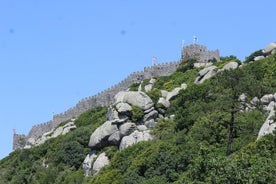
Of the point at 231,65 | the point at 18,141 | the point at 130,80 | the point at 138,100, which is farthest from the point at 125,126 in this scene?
the point at 18,141

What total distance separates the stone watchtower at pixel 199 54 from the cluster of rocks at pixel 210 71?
8.41 m

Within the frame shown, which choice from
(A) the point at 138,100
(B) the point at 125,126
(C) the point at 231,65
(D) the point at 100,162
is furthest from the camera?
(C) the point at 231,65

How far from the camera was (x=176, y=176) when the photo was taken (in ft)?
147

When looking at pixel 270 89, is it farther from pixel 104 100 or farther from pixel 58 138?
pixel 104 100

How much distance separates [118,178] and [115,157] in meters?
3.60

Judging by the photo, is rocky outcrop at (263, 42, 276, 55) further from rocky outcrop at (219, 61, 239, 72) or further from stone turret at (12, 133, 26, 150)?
stone turret at (12, 133, 26, 150)

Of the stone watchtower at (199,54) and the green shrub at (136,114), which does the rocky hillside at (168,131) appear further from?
the stone watchtower at (199,54)

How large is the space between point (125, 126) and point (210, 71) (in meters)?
10.0

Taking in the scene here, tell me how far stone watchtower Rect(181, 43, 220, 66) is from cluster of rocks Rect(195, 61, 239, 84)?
27.6 feet

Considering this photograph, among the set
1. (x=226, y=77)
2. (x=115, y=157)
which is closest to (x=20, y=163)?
(x=115, y=157)

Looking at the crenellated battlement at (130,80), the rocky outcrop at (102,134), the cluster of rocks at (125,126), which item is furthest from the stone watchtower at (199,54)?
the rocky outcrop at (102,134)

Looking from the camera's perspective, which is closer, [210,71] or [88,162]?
[88,162]

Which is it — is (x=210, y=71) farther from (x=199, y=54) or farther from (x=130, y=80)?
(x=130, y=80)

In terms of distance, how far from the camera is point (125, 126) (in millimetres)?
55500
